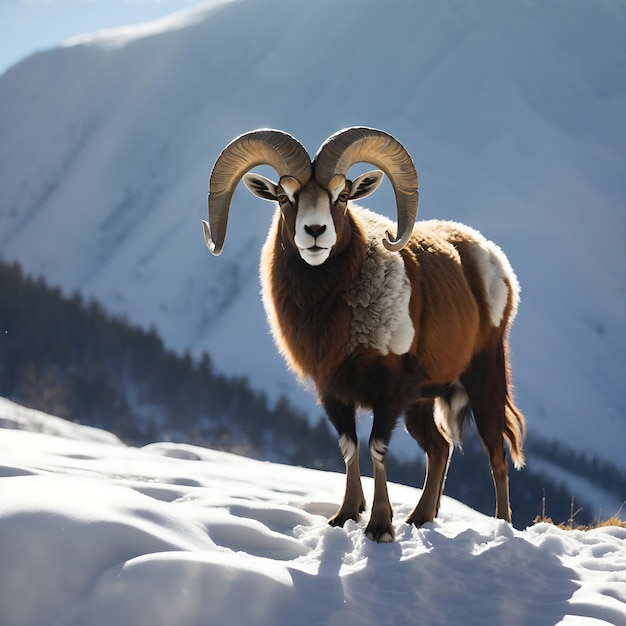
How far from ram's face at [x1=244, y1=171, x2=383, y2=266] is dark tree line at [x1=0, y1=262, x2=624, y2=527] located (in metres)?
37.9

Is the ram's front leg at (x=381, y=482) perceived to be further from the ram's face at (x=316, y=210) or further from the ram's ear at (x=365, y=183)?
the ram's ear at (x=365, y=183)

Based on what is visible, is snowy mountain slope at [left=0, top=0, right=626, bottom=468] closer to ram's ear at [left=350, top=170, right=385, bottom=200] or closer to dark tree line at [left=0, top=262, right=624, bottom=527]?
→ dark tree line at [left=0, top=262, right=624, bottom=527]

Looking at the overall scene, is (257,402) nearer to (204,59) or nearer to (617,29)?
(204,59)

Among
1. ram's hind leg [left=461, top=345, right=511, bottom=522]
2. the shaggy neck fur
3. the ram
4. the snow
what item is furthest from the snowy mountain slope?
the snow

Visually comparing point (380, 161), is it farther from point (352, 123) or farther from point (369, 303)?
point (352, 123)

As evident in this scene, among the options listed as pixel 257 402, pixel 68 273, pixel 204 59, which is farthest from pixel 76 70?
pixel 257 402

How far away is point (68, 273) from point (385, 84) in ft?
277

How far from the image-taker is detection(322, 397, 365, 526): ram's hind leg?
6.45 meters

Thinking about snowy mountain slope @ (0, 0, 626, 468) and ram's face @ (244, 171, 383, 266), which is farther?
snowy mountain slope @ (0, 0, 626, 468)

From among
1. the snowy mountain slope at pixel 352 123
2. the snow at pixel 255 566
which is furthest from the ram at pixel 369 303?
the snowy mountain slope at pixel 352 123

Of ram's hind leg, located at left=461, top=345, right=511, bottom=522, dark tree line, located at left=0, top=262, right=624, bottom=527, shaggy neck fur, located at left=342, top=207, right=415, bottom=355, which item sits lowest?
dark tree line, located at left=0, top=262, right=624, bottom=527

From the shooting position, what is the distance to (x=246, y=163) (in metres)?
6.94

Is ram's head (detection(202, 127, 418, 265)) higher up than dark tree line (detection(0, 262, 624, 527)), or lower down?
higher up

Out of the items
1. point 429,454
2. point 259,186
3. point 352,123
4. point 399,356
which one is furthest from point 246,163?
point 352,123
